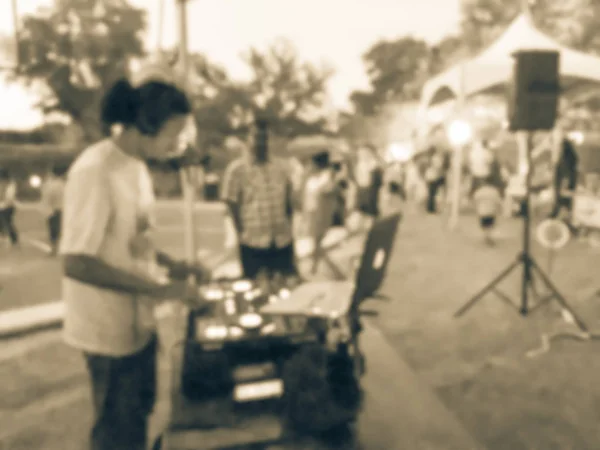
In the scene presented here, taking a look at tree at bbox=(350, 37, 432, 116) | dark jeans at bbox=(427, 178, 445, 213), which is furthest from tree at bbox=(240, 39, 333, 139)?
dark jeans at bbox=(427, 178, 445, 213)

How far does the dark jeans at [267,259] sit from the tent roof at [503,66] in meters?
6.60

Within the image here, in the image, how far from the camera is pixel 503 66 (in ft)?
36.1

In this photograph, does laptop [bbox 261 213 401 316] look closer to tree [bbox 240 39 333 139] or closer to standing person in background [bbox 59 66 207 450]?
standing person in background [bbox 59 66 207 450]

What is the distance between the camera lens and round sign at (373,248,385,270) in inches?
79.6

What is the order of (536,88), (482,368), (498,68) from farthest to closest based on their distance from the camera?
(498,68) < (536,88) < (482,368)

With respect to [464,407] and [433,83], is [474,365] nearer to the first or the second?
[464,407]

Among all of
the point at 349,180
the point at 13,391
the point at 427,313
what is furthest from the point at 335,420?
the point at 349,180

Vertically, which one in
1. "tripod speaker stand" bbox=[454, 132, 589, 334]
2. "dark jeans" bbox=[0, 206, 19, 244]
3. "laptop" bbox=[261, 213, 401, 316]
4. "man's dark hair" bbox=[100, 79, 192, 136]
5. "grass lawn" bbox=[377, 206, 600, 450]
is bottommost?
"dark jeans" bbox=[0, 206, 19, 244]

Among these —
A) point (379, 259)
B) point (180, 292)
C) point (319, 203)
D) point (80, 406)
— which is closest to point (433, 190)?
point (319, 203)

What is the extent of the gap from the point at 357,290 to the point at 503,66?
33.4ft

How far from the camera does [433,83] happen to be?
12.1 metres

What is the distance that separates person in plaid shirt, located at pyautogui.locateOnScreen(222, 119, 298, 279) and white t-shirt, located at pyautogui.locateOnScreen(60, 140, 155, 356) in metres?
2.75

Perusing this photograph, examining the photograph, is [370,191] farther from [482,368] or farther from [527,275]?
[482,368]

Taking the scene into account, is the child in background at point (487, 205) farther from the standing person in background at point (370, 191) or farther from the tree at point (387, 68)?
the tree at point (387, 68)
